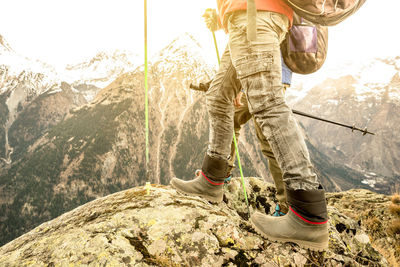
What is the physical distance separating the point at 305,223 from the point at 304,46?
2132mm

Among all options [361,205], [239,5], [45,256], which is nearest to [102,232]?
[45,256]

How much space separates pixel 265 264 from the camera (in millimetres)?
2295

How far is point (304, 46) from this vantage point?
8.86 ft

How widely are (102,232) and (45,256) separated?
501mm

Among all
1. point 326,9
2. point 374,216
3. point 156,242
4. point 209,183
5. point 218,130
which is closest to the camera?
point 326,9

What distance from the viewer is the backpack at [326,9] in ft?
6.34

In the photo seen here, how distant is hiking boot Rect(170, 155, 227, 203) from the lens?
3.20 meters

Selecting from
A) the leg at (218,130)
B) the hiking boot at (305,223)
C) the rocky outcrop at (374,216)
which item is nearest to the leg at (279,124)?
the hiking boot at (305,223)

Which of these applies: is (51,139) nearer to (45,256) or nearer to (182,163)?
(182,163)

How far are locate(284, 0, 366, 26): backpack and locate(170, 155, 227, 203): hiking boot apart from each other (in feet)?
6.78

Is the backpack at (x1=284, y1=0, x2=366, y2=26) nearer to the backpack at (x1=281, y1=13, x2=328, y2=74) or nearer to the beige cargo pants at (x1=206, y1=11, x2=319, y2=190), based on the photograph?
the beige cargo pants at (x1=206, y1=11, x2=319, y2=190)

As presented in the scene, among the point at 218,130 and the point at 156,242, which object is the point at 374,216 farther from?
the point at 156,242

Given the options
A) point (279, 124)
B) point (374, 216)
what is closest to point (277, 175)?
point (279, 124)

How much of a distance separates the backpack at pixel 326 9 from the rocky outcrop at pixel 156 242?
2.50 m
